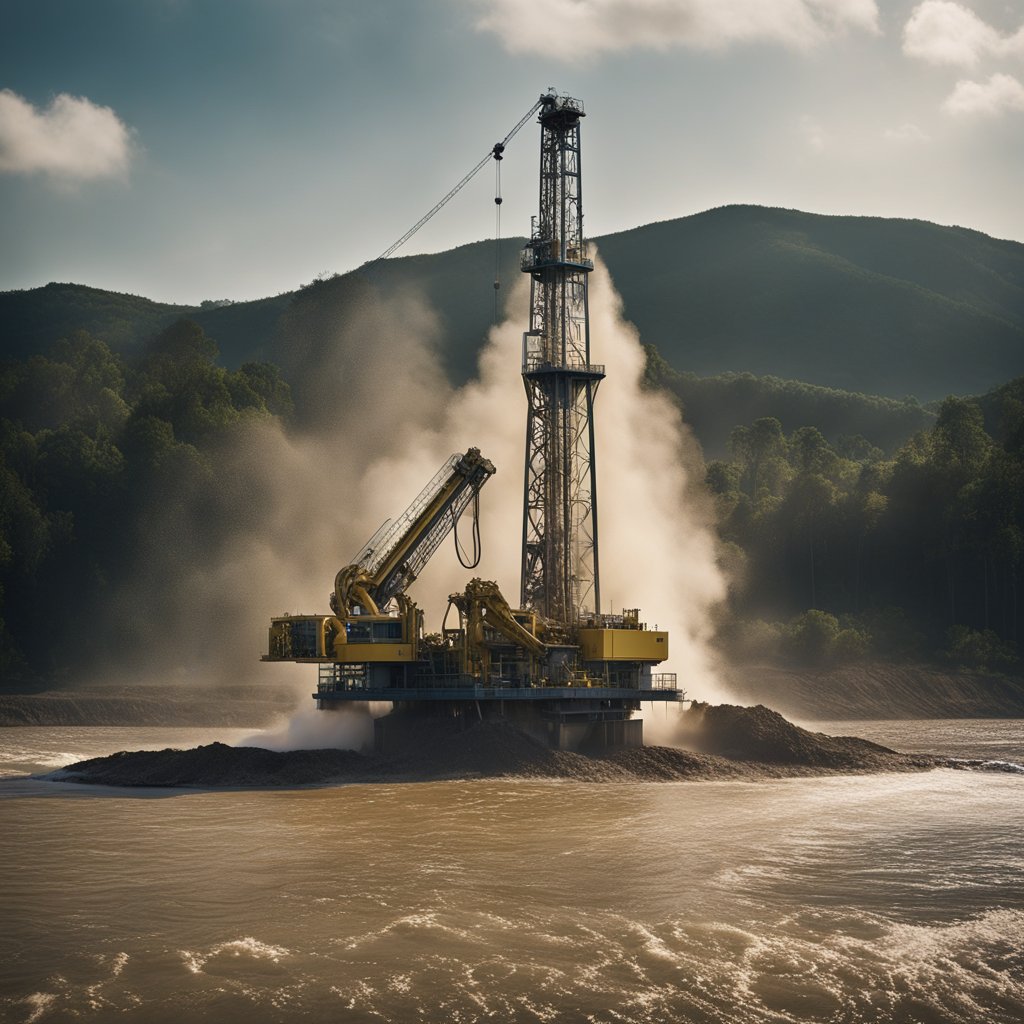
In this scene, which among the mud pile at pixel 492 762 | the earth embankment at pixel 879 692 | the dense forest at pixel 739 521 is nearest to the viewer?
the mud pile at pixel 492 762

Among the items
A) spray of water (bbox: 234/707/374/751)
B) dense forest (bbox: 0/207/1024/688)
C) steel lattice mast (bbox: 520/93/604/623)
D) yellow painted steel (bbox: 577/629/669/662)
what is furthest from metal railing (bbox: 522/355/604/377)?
dense forest (bbox: 0/207/1024/688)

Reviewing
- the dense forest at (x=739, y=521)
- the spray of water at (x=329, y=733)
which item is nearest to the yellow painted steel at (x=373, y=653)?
the spray of water at (x=329, y=733)

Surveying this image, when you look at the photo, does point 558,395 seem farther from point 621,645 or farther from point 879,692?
point 879,692

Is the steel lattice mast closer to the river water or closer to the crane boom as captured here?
the crane boom

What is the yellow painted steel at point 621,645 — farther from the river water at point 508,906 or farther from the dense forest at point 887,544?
the dense forest at point 887,544

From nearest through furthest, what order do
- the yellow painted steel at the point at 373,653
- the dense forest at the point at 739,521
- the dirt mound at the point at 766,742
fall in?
the yellow painted steel at the point at 373,653 → the dirt mound at the point at 766,742 → the dense forest at the point at 739,521

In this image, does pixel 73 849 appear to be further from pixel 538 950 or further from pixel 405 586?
pixel 405 586
